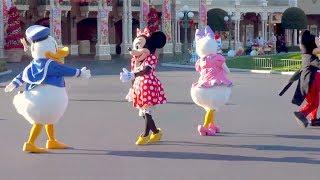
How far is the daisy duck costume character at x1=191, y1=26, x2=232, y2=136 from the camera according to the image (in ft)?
31.8

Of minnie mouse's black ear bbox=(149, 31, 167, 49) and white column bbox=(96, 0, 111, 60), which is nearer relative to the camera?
minnie mouse's black ear bbox=(149, 31, 167, 49)

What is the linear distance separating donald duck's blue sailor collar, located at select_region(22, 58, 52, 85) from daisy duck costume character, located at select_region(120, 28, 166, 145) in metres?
1.04

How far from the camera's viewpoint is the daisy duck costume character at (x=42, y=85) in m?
8.38

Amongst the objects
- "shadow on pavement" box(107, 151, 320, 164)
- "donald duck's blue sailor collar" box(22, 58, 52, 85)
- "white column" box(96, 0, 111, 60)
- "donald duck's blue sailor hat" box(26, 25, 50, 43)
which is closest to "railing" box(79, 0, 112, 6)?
"white column" box(96, 0, 111, 60)

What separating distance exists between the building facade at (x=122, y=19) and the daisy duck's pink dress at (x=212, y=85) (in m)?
22.2

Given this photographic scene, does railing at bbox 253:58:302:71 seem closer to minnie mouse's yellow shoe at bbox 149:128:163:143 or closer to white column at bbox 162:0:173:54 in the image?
white column at bbox 162:0:173:54

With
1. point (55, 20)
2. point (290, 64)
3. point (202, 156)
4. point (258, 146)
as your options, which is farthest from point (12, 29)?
point (202, 156)

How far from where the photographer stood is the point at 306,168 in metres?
7.53

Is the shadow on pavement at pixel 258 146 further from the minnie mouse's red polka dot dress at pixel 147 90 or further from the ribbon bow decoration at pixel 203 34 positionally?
the ribbon bow decoration at pixel 203 34

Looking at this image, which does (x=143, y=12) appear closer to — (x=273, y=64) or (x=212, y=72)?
(x=273, y=64)

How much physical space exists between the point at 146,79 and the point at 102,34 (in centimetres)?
2539

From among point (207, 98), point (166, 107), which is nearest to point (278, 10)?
point (166, 107)

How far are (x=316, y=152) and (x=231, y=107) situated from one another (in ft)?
15.7

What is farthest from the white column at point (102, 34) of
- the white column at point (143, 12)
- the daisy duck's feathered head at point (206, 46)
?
the daisy duck's feathered head at point (206, 46)
